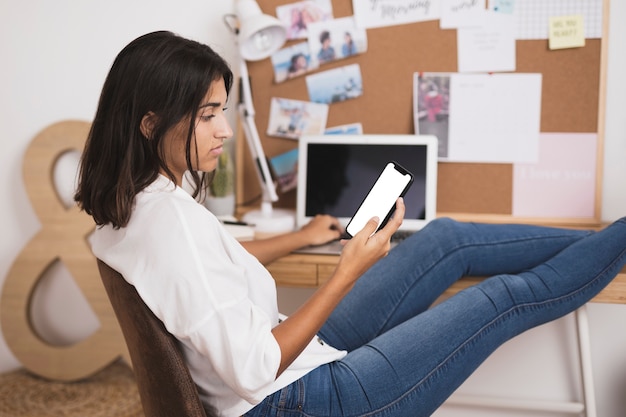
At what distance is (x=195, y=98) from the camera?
944 mm

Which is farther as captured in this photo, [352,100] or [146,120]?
[352,100]

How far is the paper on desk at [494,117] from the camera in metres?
1.69

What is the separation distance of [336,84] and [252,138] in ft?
0.85

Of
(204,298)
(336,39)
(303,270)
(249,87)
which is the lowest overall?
(303,270)

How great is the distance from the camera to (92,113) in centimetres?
192

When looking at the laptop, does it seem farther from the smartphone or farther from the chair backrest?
the chair backrest

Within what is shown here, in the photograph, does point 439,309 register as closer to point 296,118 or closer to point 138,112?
point 138,112

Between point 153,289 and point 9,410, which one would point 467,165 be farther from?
point 9,410

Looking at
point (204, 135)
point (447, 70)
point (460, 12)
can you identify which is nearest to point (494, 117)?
point (447, 70)

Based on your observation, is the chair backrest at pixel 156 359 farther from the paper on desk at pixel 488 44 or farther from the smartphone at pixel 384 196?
the paper on desk at pixel 488 44

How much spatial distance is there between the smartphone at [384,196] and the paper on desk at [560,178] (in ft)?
2.15

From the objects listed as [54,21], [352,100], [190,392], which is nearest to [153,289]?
[190,392]

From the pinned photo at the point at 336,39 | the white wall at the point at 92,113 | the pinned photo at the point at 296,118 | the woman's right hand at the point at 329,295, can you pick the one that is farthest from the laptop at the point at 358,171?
the woman's right hand at the point at 329,295

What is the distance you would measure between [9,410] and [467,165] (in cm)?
129
